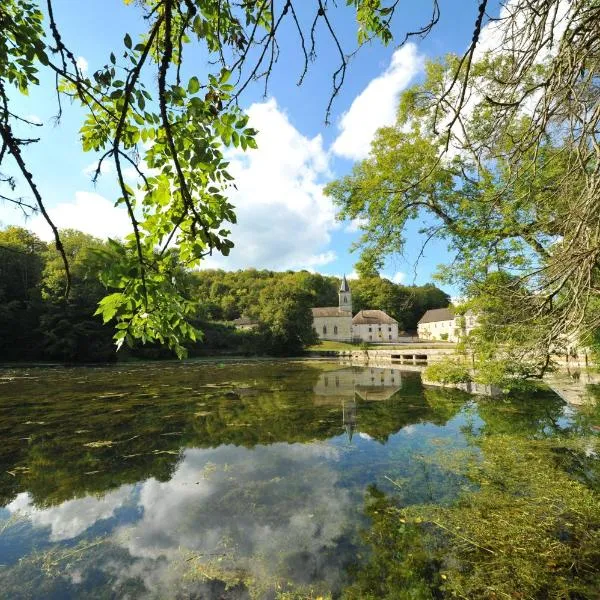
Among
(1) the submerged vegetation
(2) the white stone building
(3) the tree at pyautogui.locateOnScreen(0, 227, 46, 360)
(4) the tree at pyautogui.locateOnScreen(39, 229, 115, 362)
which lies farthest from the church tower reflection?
(2) the white stone building

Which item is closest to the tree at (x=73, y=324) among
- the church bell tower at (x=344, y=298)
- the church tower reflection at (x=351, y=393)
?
the church tower reflection at (x=351, y=393)

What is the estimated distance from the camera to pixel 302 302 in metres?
44.9

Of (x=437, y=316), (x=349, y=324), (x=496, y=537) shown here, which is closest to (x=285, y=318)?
(x=349, y=324)

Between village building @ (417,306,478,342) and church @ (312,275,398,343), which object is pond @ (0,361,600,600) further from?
church @ (312,275,398,343)

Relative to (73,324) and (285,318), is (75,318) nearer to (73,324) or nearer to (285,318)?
(73,324)

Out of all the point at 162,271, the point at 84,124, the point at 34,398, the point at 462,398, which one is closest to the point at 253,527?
the point at 162,271

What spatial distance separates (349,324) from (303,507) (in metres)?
64.0

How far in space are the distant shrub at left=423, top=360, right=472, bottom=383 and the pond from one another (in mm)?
7096

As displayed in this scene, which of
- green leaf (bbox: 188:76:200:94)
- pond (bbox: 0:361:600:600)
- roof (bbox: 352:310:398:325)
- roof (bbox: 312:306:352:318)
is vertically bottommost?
pond (bbox: 0:361:600:600)

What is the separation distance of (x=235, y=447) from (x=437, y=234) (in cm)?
732

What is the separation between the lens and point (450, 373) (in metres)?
18.3

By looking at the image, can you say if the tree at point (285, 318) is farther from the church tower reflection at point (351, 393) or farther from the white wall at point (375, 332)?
the white wall at point (375, 332)

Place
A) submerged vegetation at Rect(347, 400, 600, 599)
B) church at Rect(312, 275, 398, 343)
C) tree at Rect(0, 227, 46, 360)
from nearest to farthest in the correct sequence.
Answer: submerged vegetation at Rect(347, 400, 600, 599), tree at Rect(0, 227, 46, 360), church at Rect(312, 275, 398, 343)

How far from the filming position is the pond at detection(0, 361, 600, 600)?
12.4 ft
